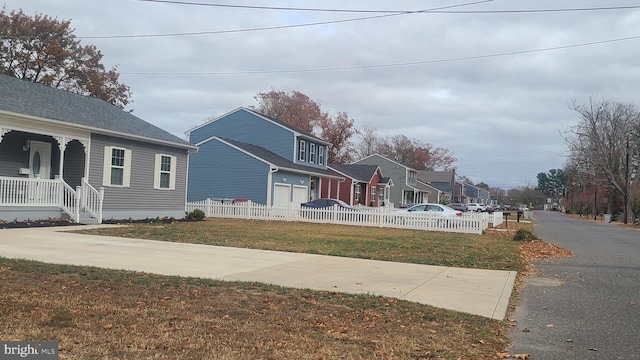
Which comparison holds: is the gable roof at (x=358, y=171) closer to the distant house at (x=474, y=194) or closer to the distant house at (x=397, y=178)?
the distant house at (x=397, y=178)

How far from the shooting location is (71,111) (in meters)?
20.4

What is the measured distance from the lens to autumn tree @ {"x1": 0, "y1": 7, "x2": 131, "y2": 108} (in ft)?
121

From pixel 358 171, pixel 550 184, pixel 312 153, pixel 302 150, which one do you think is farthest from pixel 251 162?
pixel 550 184

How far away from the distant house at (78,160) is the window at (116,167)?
0.12ft

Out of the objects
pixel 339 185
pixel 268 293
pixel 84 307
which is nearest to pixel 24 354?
pixel 84 307

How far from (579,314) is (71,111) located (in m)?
19.2

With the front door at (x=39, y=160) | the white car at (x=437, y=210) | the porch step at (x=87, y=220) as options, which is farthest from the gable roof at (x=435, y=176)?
the front door at (x=39, y=160)

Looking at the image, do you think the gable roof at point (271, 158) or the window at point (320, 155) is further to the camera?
the window at point (320, 155)

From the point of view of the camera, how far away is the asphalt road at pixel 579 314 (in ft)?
19.4

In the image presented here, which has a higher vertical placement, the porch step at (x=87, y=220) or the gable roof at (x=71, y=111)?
the gable roof at (x=71, y=111)

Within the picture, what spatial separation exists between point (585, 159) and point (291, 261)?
61553mm

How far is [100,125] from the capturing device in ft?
66.8

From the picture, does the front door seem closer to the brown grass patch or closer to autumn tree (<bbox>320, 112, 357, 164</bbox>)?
the brown grass patch

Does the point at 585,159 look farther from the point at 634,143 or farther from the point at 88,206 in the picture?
the point at 88,206
